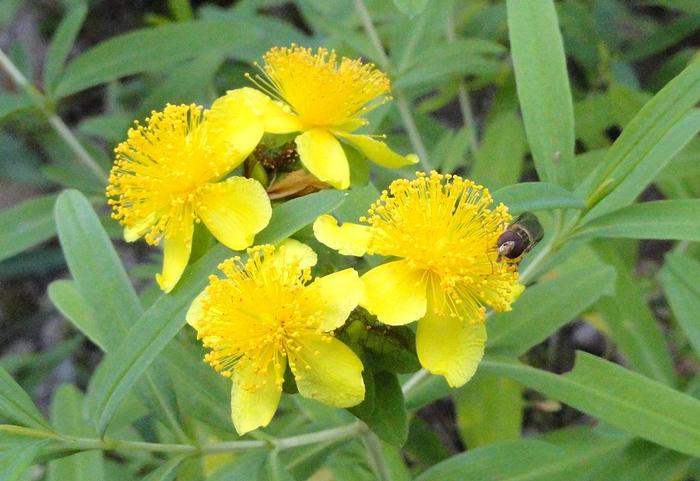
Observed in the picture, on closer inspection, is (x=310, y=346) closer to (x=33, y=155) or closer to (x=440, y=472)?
(x=440, y=472)

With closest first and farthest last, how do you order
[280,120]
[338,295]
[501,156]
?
[338,295], [280,120], [501,156]

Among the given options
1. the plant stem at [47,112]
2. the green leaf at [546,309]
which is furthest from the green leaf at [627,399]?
the plant stem at [47,112]

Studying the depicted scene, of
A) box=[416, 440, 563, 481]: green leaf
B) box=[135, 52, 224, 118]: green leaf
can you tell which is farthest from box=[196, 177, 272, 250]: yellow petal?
box=[135, 52, 224, 118]: green leaf

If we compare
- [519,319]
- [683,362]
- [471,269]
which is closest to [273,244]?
[471,269]

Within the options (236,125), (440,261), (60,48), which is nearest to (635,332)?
(440,261)

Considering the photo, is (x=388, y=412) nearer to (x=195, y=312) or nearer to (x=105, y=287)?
(x=195, y=312)
